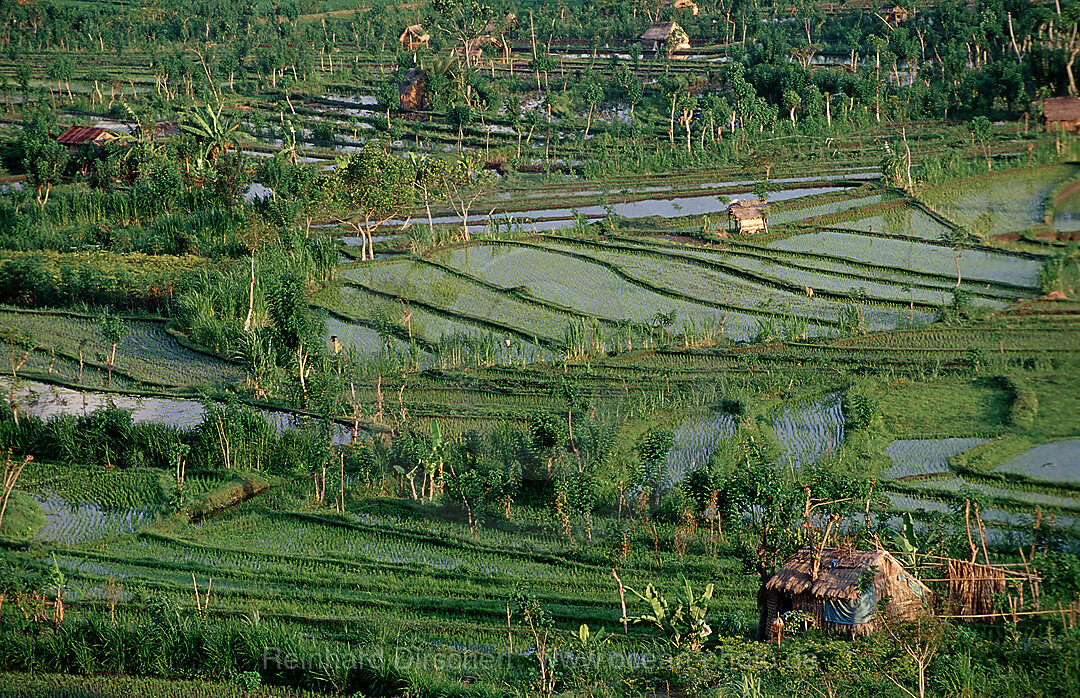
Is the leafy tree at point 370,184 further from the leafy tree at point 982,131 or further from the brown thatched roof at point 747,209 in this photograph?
the leafy tree at point 982,131

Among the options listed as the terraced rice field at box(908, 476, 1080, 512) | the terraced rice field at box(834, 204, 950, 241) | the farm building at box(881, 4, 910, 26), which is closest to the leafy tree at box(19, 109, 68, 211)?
the terraced rice field at box(834, 204, 950, 241)

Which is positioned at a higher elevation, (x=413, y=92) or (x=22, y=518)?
(x=413, y=92)

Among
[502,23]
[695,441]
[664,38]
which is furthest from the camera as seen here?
[502,23]

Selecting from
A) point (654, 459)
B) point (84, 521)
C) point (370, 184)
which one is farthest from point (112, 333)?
point (654, 459)

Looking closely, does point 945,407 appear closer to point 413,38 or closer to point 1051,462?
point 1051,462

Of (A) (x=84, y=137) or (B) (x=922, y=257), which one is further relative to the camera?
(A) (x=84, y=137)

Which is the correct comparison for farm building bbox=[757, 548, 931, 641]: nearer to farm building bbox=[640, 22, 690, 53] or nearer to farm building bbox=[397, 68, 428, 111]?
farm building bbox=[397, 68, 428, 111]

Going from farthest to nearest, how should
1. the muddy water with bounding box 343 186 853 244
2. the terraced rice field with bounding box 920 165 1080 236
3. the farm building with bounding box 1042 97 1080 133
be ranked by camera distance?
the muddy water with bounding box 343 186 853 244 < the terraced rice field with bounding box 920 165 1080 236 < the farm building with bounding box 1042 97 1080 133

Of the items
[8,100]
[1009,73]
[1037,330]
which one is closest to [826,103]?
[1009,73]
